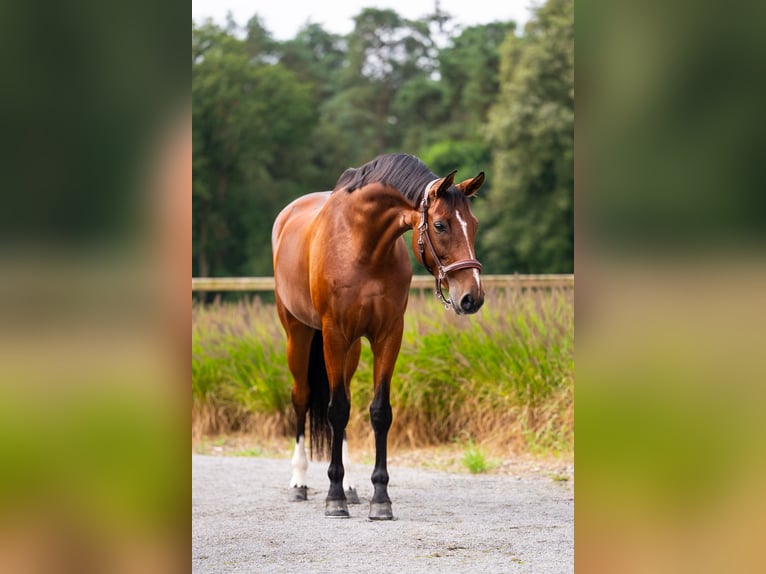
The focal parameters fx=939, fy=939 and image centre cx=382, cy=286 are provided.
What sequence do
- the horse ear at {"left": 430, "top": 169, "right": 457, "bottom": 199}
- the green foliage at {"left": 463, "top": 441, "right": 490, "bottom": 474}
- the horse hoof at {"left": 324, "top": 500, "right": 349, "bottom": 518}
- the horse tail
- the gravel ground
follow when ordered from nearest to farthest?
the gravel ground → the horse ear at {"left": 430, "top": 169, "right": 457, "bottom": 199} → the horse hoof at {"left": 324, "top": 500, "right": 349, "bottom": 518} → the horse tail → the green foliage at {"left": 463, "top": 441, "right": 490, "bottom": 474}

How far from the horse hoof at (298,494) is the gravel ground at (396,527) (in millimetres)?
63

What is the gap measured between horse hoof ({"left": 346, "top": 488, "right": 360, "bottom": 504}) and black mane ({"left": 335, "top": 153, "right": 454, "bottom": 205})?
6.75ft

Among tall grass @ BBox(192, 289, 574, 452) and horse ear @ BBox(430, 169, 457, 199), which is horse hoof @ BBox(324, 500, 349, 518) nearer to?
horse ear @ BBox(430, 169, 457, 199)

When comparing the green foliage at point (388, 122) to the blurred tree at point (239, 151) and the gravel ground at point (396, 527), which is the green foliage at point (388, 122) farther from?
the gravel ground at point (396, 527)

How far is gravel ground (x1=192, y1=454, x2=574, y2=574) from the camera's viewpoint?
459 cm

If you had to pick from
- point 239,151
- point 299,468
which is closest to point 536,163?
point 239,151

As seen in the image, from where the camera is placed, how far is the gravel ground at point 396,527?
4.59 metres

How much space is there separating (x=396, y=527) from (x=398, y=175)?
207cm

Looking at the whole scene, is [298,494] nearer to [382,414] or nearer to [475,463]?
[382,414]

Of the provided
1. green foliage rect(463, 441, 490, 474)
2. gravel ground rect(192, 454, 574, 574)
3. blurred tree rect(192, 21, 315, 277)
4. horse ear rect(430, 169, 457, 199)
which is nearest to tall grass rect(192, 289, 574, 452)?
green foliage rect(463, 441, 490, 474)

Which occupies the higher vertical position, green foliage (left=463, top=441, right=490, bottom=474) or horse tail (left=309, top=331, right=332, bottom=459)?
horse tail (left=309, top=331, right=332, bottom=459)

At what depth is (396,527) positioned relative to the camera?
5.48 meters
